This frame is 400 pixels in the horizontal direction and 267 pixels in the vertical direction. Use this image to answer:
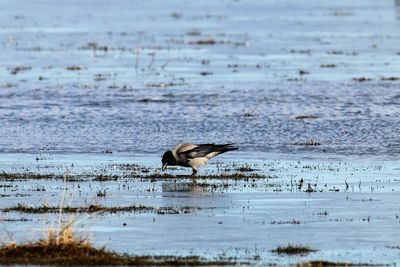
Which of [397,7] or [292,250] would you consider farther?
[397,7]

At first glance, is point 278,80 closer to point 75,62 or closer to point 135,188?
point 75,62

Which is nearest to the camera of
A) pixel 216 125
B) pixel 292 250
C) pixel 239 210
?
pixel 292 250

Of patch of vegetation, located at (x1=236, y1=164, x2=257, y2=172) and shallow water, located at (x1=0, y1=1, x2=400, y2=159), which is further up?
shallow water, located at (x1=0, y1=1, x2=400, y2=159)

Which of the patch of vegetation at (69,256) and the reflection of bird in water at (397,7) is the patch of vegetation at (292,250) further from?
the reflection of bird in water at (397,7)

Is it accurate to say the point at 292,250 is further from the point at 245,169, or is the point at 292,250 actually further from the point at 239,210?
the point at 245,169

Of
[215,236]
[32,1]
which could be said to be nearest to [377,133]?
[215,236]

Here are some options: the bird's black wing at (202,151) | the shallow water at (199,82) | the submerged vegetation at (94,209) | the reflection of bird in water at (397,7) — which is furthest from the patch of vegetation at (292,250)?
the reflection of bird in water at (397,7)

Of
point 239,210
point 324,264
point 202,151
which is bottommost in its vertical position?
point 324,264

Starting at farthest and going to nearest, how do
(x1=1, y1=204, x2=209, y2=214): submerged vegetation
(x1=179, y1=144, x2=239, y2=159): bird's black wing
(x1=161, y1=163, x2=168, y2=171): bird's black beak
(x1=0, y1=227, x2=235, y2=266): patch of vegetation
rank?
(x1=161, y1=163, x2=168, y2=171): bird's black beak, (x1=179, y1=144, x2=239, y2=159): bird's black wing, (x1=1, y1=204, x2=209, y2=214): submerged vegetation, (x1=0, y1=227, x2=235, y2=266): patch of vegetation

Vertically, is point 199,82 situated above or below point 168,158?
above

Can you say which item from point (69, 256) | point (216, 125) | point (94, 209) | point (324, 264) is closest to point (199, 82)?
point (216, 125)

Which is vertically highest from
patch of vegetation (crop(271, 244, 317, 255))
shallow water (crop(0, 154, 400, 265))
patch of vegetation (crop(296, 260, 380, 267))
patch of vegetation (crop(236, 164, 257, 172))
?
patch of vegetation (crop(236, 164, 257, 172))

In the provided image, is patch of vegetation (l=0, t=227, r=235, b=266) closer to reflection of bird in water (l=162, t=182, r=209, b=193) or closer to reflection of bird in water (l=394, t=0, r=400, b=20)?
reflection of bird in water (l=162, t=182, r=209, b=193)

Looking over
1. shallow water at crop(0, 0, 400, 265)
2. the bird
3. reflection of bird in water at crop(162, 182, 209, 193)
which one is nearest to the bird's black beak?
the bird
